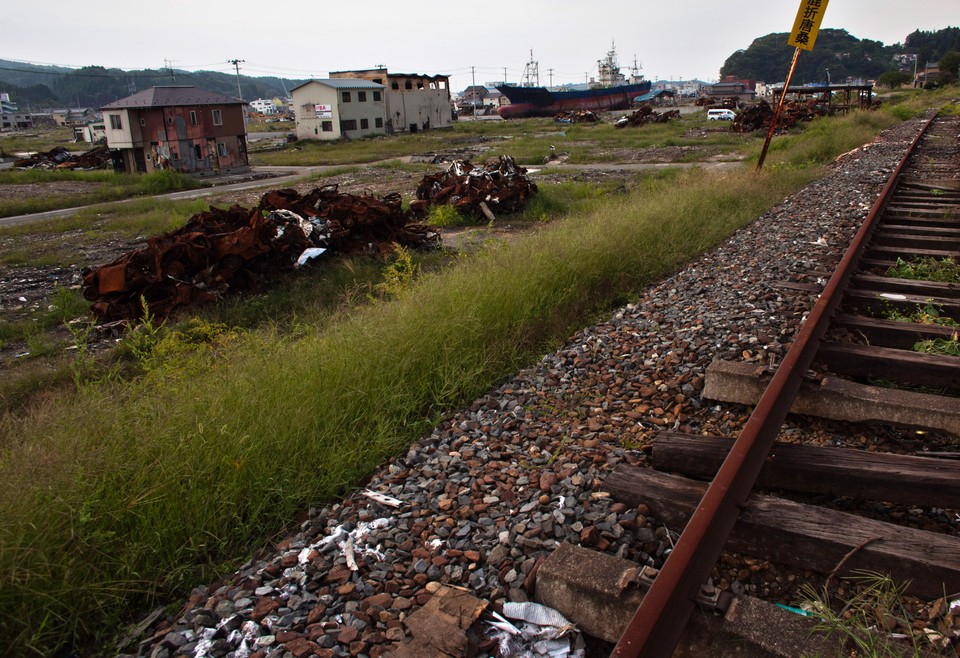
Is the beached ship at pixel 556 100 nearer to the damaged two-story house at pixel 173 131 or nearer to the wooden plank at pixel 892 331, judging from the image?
the damaged two-story house at pixel 173 131

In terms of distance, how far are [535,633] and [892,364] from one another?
292 centimetres

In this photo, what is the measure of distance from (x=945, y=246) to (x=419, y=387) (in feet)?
20.0

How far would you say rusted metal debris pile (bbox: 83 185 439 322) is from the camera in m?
8.12

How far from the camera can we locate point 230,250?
859 centimetres

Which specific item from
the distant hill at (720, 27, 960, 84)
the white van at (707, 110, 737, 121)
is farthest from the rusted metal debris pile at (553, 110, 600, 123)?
the distant hill at (720, 27, 960, 84)

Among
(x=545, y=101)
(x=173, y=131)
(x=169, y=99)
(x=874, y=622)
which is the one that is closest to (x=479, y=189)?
(x=874, y=622)

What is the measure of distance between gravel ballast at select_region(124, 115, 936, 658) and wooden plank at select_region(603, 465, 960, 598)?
87 mm

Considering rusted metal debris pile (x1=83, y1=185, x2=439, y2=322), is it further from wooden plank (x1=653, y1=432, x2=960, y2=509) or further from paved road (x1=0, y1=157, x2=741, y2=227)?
paved road (x1=0, y1=157, x2=741, y2=227)

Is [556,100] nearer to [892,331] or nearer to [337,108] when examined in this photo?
[337,108]

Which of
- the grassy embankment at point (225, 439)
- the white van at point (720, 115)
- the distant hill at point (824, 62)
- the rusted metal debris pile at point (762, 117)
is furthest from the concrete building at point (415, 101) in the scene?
the distant hill at point (824, 62)

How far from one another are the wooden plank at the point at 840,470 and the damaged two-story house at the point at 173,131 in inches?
1324

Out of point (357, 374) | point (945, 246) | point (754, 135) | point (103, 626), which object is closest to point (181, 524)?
point (103, 626)

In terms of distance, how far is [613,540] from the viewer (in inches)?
102

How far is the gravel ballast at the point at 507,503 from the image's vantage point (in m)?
2.35
